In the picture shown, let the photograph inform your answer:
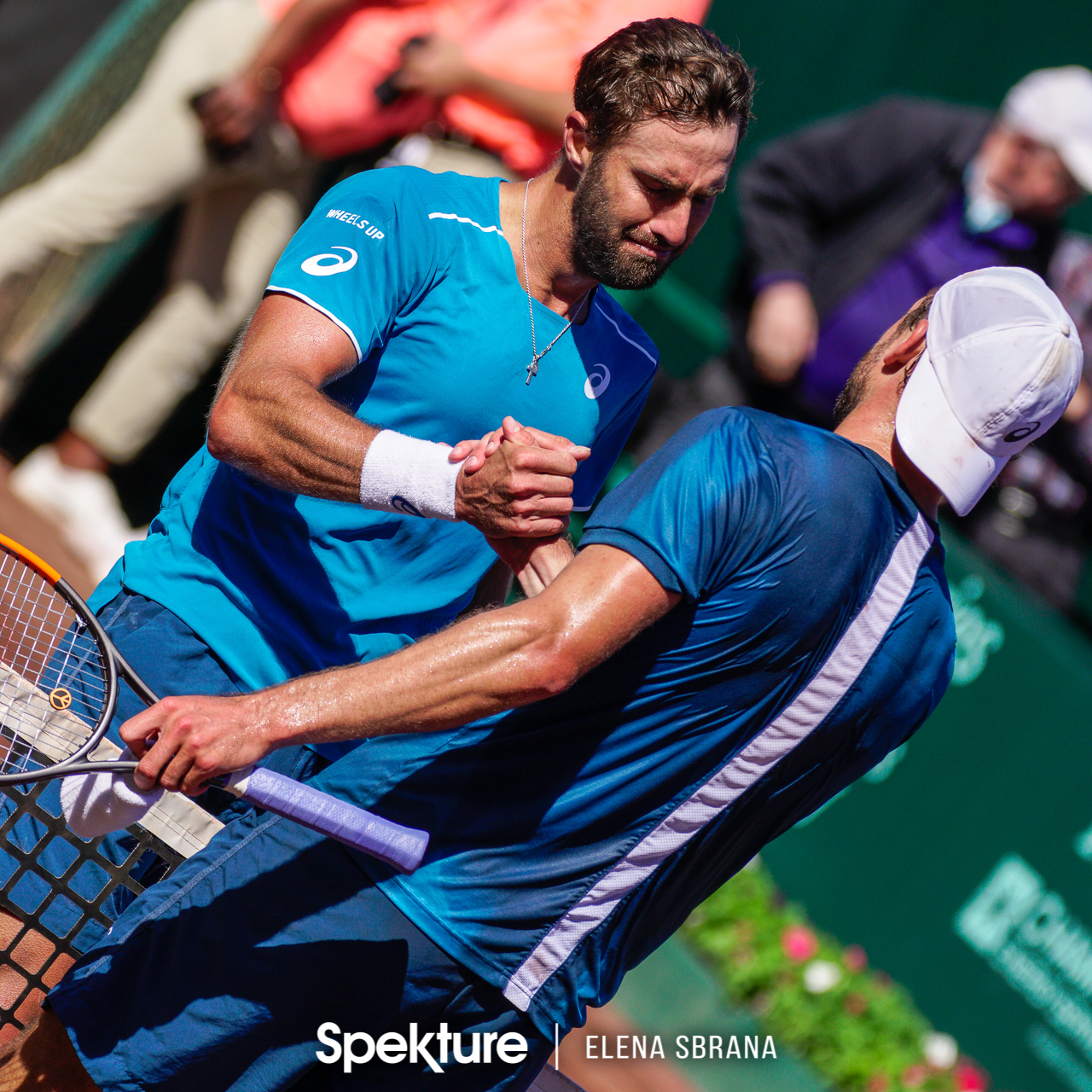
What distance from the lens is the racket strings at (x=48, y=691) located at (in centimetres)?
203

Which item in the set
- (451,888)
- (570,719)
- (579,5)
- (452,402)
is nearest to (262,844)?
(451,888)

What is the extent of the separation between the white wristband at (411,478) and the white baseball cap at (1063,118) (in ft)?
11.0

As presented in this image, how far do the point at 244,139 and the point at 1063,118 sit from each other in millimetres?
2909

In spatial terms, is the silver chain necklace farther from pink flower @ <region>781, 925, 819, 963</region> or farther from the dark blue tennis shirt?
pink flower @ <region>781, 925, 819, 963</region>

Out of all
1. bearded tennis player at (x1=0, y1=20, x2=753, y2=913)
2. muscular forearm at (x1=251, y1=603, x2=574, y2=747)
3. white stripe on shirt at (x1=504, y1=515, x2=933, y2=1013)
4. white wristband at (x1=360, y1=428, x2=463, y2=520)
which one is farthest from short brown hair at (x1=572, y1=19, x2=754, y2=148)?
muscular forearm at (x1=251, y1=603, x2=574, y2=747)

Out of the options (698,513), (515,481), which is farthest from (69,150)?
(698,513)

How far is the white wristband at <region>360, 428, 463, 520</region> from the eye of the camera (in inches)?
79.0

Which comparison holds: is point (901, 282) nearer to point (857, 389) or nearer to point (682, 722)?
point (857, 389)

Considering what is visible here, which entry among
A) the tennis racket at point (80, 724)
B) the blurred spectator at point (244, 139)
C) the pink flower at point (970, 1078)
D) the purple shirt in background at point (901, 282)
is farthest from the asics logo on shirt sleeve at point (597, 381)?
the pink flower at point (970, 1078)

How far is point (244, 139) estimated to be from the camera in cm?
457

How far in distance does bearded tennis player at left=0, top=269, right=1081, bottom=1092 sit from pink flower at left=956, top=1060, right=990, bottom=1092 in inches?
120

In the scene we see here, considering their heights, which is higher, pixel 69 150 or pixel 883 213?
pixel 69 150

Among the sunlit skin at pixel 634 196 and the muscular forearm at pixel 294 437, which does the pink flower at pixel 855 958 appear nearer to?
the sunlit skin at pixel 634 196

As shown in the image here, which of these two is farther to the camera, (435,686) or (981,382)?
(981,382)
